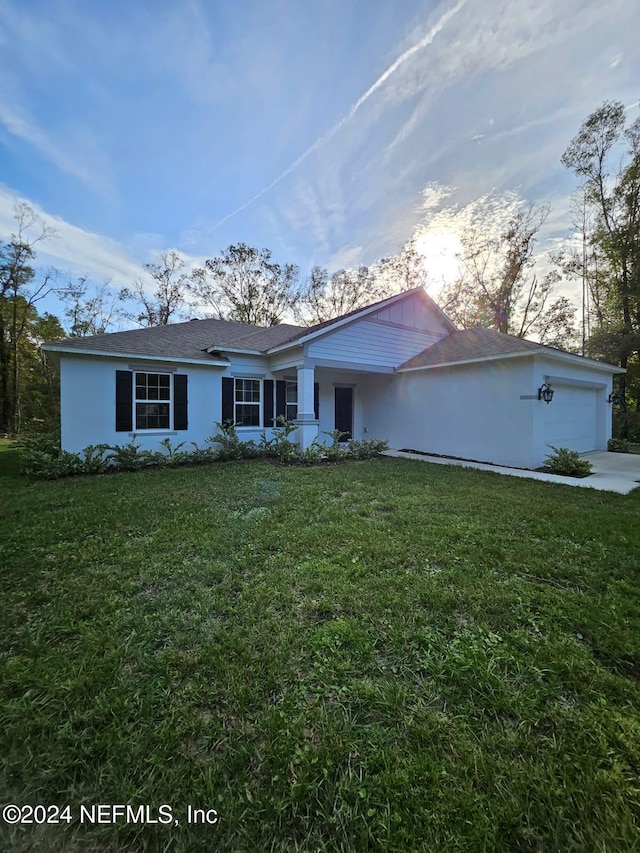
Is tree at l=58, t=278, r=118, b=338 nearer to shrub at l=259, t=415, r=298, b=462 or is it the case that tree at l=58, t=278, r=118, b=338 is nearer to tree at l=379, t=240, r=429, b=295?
shrub at l=259, t=415, r=298, b=462

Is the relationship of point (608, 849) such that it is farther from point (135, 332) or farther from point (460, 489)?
point (135, 332)

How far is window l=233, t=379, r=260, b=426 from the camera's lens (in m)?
10.2

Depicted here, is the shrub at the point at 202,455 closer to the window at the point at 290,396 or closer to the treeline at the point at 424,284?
the window at the point at 290,396

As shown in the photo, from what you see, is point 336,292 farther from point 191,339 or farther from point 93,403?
point 93,403

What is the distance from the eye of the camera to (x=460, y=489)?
5.85 m

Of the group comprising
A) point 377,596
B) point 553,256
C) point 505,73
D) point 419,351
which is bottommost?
point 377,596

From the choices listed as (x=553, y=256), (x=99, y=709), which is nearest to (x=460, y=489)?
(x=99, y=709)

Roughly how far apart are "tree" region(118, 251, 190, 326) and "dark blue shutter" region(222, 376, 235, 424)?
16.1 metres

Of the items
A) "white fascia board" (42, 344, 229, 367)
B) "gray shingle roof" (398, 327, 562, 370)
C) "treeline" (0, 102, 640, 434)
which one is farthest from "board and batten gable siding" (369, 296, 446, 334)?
"treeline" (0, 102, 640, 434)

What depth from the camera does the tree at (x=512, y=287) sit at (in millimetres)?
19312

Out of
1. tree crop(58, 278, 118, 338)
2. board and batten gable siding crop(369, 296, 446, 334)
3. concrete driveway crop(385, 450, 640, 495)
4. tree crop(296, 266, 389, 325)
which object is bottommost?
concrete driveway crop(385, 450, 640, 495)

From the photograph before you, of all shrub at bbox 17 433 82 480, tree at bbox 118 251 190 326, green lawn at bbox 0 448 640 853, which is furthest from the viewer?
tree at bbox 118 251 190 326

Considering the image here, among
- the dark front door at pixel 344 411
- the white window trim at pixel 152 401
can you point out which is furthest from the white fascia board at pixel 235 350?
the dark front door at pixel 344 411

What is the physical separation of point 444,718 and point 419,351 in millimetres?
11275
